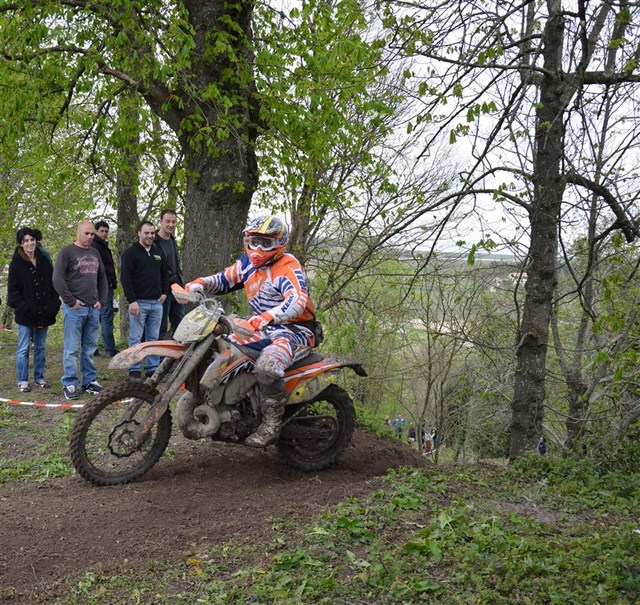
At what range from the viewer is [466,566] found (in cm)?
380

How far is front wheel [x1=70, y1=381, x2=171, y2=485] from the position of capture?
543 cm

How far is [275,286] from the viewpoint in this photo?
19.4 ft

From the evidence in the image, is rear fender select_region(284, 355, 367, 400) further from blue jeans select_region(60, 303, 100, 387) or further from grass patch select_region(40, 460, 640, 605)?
blue jeans select_region(60, 303, 100, 387)

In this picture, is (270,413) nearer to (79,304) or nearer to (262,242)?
(262,242)

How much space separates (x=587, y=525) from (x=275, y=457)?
3.00 m

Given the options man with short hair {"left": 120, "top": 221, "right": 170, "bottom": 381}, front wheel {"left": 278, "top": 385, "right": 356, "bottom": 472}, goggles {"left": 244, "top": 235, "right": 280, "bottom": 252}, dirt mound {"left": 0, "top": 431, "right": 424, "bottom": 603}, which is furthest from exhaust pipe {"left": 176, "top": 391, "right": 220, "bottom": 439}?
man with short hair {"left": 120, "top": 221, "right": 170, "bottom": 381}

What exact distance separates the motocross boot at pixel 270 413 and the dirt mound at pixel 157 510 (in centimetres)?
41

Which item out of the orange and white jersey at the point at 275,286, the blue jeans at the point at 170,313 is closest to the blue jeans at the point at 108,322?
the blue jeans at the point at 170,313

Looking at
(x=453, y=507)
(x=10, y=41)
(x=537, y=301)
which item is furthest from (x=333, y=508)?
(x=10, y=41)

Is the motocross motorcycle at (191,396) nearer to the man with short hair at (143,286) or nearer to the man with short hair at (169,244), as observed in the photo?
the man with short hair at (143,286)

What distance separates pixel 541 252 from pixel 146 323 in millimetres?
5396

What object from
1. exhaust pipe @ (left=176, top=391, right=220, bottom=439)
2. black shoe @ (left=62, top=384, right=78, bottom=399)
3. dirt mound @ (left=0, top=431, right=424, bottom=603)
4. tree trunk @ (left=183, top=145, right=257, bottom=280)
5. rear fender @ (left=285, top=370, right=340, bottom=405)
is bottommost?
dirt mound @ (left=0, top=431, right=424, bottom=603)

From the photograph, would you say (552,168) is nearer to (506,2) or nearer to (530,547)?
(506,2)

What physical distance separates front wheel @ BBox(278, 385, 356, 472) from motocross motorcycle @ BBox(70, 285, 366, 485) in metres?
0.05
